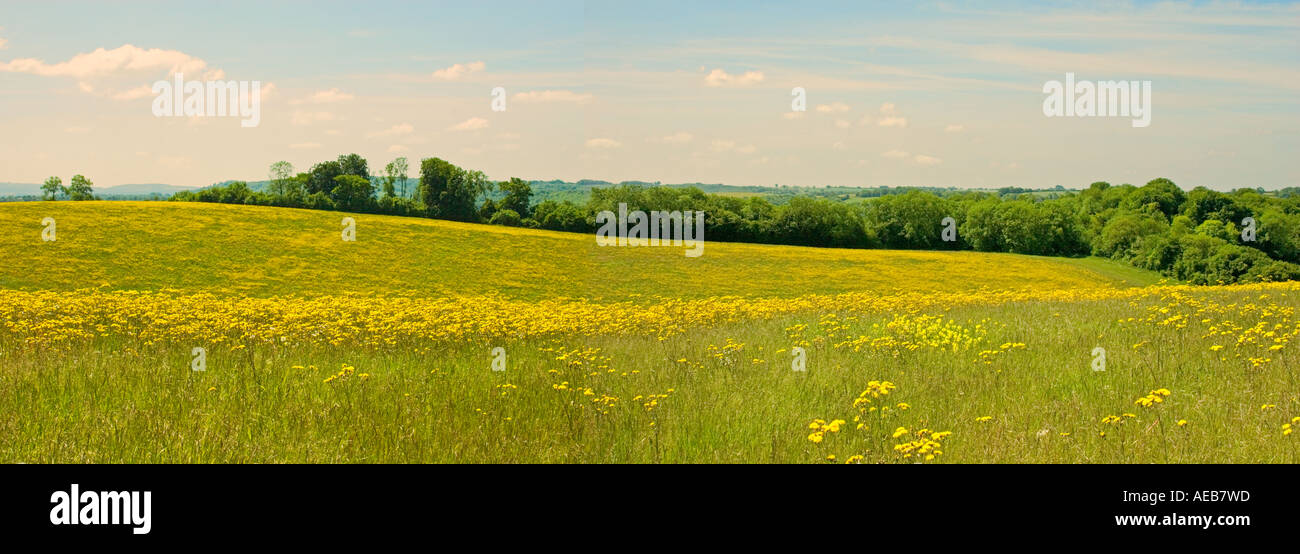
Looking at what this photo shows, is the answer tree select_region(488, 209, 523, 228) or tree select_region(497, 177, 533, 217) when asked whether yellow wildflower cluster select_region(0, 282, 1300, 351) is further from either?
tree select_region(497, 177, 533, 217)

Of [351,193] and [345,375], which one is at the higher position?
[351,193]

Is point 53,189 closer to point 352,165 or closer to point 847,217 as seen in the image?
point 352,165

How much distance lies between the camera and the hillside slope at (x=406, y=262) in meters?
35.5

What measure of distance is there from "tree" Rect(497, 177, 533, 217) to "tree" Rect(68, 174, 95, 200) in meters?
46.2

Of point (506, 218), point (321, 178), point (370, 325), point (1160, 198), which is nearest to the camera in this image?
point (370, 325)

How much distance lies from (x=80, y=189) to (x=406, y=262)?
63.0 meters

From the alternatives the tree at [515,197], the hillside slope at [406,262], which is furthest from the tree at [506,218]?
the hillside slope at [406,262]

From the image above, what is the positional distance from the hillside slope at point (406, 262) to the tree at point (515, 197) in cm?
1463

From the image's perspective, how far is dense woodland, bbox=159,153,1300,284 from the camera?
63375 mm

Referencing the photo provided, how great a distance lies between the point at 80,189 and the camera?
8262 centimetres

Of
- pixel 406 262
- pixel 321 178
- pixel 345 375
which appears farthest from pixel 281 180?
pixel 345 375

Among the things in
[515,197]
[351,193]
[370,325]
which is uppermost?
[351,193]

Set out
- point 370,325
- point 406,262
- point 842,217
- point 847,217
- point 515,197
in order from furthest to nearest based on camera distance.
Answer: point 515,197
point 847,217
point 842,217
point 406,262
point 370,325

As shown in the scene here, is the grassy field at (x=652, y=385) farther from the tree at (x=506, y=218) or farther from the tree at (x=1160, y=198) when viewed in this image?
the tree at (x=1160, y=198)
